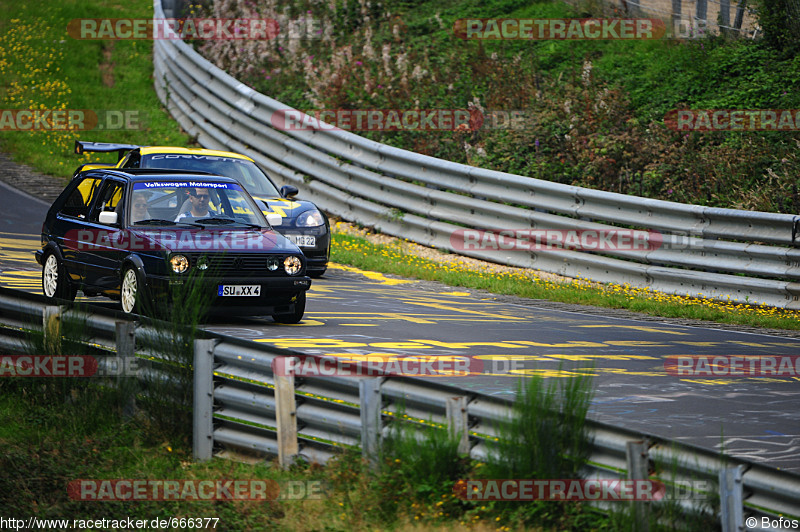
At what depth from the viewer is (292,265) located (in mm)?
10898

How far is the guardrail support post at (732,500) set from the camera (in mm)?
4883

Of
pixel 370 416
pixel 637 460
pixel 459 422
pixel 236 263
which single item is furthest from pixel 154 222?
pixel 637 460

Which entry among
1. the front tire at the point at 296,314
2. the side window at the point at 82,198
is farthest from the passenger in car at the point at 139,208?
the front tire at the point at 296,314

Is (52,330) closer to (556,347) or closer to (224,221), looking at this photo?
(224,221)

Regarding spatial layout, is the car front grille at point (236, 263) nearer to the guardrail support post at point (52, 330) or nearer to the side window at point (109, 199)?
the side window at point (109, 199)

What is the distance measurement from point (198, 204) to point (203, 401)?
188 inches

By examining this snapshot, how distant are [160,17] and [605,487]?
83.0 feet

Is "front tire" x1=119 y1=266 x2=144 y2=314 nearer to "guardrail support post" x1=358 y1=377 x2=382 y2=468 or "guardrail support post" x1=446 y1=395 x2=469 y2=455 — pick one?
"guardrail support post" x1=358 y1=377 x2=382 y2=468

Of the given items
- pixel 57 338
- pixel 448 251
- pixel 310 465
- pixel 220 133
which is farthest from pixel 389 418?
pixel 220 133

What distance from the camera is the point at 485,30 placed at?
922 inches

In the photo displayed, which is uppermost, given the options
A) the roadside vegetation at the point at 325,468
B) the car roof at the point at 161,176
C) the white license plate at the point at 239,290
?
the car roof at the point at 161,176

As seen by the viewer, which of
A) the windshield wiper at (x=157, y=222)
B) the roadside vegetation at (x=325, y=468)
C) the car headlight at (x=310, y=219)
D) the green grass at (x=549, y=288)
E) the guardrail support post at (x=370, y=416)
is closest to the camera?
the roadside vegetation at (x=325, y=468)

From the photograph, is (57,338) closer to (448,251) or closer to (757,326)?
(757,326)

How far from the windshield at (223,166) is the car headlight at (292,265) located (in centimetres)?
408
